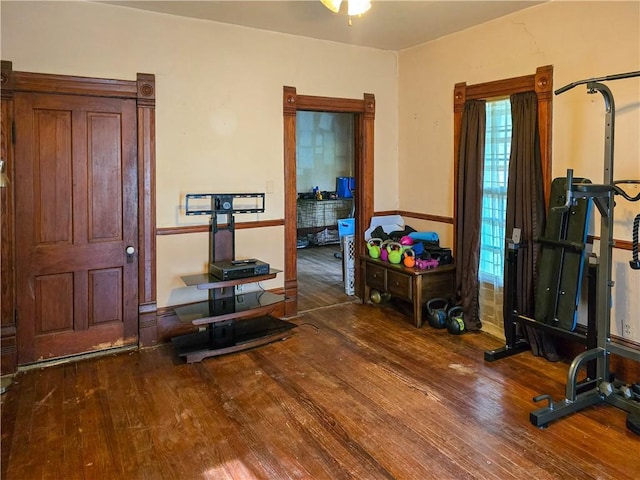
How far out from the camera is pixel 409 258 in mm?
4672

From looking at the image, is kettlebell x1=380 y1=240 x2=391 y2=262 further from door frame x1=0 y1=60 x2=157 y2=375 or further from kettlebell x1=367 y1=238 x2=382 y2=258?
door frame x1=0 y1=60 x2=157 y2=375

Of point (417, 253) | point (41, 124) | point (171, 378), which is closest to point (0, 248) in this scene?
point (41, 124)

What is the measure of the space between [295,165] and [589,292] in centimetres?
286

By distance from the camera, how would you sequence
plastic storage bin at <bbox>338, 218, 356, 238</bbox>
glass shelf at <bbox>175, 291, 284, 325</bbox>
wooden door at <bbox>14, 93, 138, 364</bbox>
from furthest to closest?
plastic storage bin at <bbox>338, 218, 356, 238</bbox>
glass shelf at <bbox>175, 291, 284, 325</bbox>
wooden door at <bbox>14, 93, 138, 364</bbox>

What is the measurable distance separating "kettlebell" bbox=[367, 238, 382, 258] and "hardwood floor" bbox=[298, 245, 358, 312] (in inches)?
27.7

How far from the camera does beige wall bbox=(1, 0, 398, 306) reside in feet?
11.9

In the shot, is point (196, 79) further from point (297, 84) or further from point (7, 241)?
point (7, 241)

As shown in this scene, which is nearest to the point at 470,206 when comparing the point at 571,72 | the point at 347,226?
the point at 571,72

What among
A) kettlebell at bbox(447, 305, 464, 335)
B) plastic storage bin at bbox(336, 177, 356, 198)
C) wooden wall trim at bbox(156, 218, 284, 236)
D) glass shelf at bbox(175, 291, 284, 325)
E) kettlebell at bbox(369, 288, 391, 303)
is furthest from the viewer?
plastic storage bin at bbox(336, 177, 356, 198)

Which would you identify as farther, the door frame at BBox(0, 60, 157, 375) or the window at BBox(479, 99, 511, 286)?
the window at BBox(479, 99, 511, 286)

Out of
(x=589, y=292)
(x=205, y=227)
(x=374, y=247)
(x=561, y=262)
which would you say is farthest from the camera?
(x=374, y=247)

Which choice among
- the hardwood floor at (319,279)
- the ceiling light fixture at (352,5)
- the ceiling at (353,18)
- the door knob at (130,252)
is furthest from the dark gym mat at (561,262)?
the door knob at (130,252)

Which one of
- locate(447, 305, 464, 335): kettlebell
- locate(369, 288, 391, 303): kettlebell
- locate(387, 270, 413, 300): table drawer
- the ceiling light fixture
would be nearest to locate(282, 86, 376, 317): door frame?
locate(369, 288, 391, 303): kettlebell

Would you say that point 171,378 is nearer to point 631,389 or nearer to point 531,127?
point 631,389
